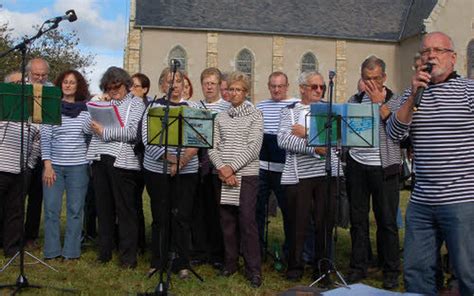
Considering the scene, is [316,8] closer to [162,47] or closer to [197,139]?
[162,47]

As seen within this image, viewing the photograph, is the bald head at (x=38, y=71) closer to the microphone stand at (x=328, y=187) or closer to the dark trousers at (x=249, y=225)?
the dark trousers at (x=249, y=225)

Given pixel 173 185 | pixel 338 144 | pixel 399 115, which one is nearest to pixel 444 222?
pixel 399 115

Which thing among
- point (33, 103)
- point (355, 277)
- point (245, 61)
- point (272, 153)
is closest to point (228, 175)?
point (272, 153)

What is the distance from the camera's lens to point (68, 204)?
8016 millimetres

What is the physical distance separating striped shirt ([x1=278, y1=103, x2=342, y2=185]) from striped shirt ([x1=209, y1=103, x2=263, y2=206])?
0.29 metres

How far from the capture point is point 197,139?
6.56m

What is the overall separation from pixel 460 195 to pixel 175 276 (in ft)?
12.5

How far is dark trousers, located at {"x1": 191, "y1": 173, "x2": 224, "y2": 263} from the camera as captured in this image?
820cm

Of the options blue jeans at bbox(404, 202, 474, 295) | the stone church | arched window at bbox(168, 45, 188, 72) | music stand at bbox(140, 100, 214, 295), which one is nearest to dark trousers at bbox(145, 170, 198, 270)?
music stand at bbox(140, 100, 214, 295)

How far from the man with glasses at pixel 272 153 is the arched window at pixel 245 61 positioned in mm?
31598

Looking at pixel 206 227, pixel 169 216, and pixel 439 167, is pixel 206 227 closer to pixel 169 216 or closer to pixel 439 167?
pixel 169 216

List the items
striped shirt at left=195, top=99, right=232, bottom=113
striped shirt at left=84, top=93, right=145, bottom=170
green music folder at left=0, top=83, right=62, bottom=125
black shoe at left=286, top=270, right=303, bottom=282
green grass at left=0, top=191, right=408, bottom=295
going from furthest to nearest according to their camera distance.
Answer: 1. striped shirt at left=195, top=99, right=232, bottom=113
2. striped shirt at left=84, top=93, right=145, bottom=170
3. black shoe at left=286, top=270, right=303, bottom=282
4. green music folder at left=0, top=83, right=62, bottom=125
5. green grass at left=0, top=191, right=408, bottom=295

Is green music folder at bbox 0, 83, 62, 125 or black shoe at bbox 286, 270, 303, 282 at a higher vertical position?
green music folder at bbox 0, 83, 62, 125

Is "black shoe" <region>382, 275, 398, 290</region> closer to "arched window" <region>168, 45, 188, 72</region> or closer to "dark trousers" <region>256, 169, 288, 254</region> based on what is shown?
"dark trousers" <region>256, 169, 288, 254</region>
